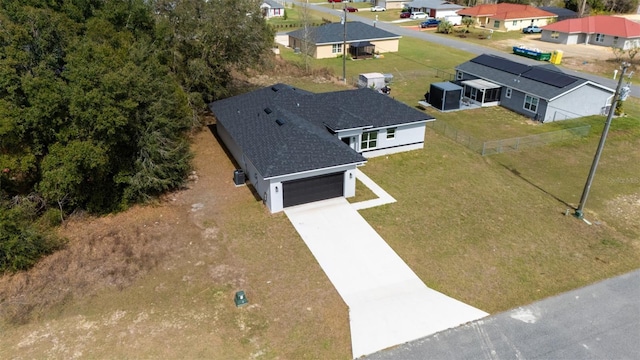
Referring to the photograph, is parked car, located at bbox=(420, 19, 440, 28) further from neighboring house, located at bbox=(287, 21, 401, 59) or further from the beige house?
the beige house

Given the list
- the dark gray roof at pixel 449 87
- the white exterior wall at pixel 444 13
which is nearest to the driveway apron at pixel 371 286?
the dark gray roof at pixel 449 87

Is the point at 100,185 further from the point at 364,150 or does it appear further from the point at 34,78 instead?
the point at 364,150

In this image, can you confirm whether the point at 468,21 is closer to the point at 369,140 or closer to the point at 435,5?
the point at 435,5

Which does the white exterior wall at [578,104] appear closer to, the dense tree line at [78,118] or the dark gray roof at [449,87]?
the dark gray roof at [449,87]

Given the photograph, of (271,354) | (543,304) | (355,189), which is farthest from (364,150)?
(271,354)

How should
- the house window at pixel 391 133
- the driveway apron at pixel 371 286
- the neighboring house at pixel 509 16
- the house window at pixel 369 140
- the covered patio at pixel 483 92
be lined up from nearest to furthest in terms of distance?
the driveway apron at pixel 371 286 → the house window at pixel 369 140 → the house window at pixel 391 133 → the covered patio at pixel 483 92 → the neighboring house at pixel 509 16

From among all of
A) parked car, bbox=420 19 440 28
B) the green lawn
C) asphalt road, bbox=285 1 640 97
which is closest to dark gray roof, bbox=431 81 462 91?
the green lawn
